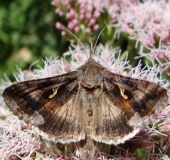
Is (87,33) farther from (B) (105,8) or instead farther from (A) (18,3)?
(A) (18,3)

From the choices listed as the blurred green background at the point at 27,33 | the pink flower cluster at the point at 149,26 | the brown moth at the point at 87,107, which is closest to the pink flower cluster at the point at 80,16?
the pink flower cluster at the point at 149,26

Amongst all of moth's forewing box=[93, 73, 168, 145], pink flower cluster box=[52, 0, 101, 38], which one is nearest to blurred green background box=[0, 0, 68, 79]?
pink flower cluster box=[52, 0, 101, 38]

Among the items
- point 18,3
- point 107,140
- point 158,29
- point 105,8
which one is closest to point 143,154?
point 107,140

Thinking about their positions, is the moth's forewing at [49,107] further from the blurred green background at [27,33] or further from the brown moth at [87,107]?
the blurred green background at [27,33]

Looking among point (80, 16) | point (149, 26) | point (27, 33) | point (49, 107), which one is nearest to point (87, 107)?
point (49, 107)

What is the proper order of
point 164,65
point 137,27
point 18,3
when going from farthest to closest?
point 18,3 → point 137,27 → point 164,65

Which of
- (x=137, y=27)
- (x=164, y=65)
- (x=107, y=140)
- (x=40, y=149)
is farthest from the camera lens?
(x=137, y=27)
